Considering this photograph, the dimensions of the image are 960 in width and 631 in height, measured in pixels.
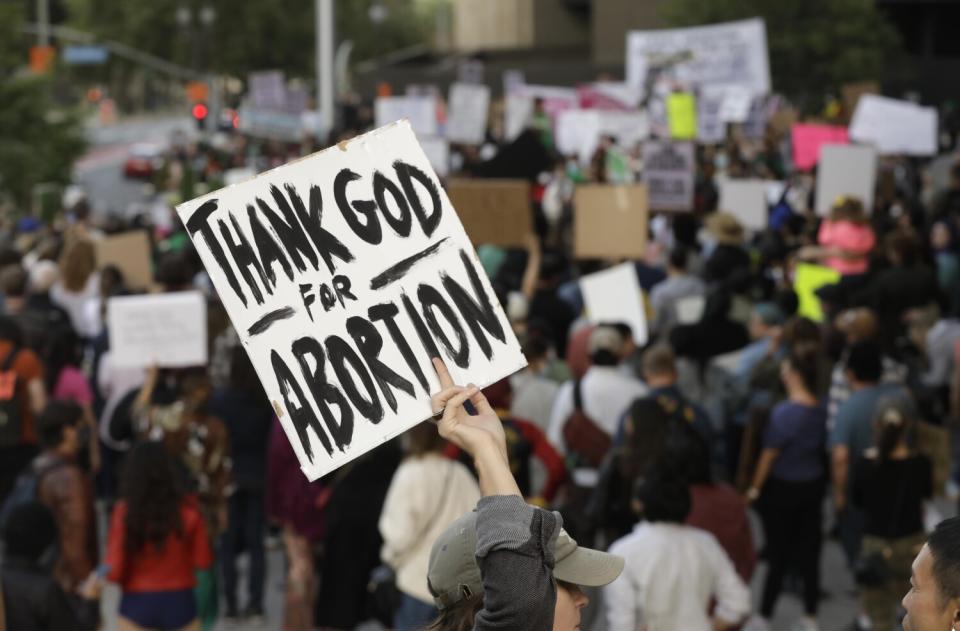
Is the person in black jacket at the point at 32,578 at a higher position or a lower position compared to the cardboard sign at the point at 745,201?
lower

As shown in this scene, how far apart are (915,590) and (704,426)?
14.6ft

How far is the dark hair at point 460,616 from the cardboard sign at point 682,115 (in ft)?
43.9

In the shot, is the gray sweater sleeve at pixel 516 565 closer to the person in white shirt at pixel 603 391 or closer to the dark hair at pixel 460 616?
the dark hair at pixel 460 616

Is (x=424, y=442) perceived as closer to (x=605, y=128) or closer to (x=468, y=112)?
(x=605, y=128)

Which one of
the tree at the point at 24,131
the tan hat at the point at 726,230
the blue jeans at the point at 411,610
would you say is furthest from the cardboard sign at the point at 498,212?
the tree at the point at 24,131

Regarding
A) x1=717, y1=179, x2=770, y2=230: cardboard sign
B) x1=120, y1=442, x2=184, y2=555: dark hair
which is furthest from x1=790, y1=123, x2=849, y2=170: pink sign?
x1=120, y1=442, x2=184, y2=555: dark hair

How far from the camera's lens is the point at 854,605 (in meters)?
8.66

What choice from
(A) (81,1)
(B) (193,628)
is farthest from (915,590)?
(A) (81,1)

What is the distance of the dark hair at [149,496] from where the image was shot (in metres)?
6.06

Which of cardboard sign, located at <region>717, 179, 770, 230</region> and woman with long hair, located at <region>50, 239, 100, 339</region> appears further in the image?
cardboard sign, located at <region>717, 179, 770, 230</region>

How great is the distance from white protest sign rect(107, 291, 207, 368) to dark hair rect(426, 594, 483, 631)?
17.9 ft

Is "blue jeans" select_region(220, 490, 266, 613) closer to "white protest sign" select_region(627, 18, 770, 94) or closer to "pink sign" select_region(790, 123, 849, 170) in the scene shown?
"pink sign" select_region(790, 123, 849, 170)

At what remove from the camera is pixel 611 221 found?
36.7ft

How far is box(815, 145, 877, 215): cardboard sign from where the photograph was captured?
1188 cm
